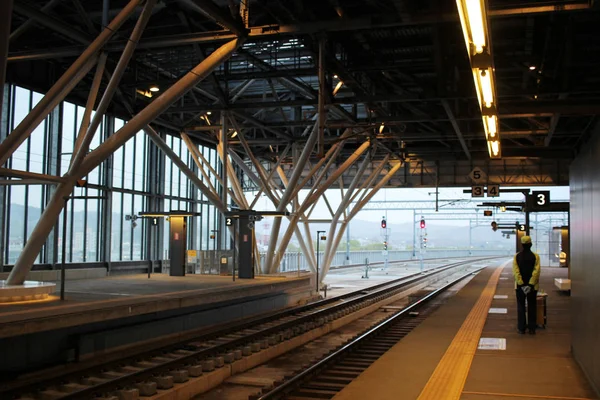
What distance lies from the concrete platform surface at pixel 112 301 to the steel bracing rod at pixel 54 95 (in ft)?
10.6

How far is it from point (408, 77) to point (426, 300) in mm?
8429

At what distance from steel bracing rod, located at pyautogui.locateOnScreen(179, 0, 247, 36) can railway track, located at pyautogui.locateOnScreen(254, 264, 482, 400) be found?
744 centimetres

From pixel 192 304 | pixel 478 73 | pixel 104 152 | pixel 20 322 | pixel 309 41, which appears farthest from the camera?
pixel 309 41

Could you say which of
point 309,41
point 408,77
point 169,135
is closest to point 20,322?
point 309,41

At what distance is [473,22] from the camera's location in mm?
6230

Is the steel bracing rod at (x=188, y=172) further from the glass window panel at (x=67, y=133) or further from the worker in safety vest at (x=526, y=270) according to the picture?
the worker in safety vest at (x=526, y=270)

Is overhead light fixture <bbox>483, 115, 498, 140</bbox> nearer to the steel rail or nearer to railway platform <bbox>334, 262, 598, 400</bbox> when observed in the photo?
railway platform <bbox>334, 262, 598, 400</bbox>

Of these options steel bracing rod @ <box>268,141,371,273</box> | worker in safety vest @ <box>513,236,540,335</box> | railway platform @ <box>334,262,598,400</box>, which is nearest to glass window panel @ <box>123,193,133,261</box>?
steel bracing rod @ <box>268,141,371,273</box>

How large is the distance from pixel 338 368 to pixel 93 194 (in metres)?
18.0

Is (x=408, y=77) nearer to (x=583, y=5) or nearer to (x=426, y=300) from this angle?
(x=426, y=300)

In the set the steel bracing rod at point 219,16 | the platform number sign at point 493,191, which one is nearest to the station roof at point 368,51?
the steel bracing rod at point 219,16

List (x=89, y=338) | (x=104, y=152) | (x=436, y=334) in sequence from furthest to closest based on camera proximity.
Result: (x=104, y=152) < (x=436, y=334) < (x=89, y=338)

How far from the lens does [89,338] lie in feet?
A: 43.7

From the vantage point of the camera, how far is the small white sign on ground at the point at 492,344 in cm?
1189
